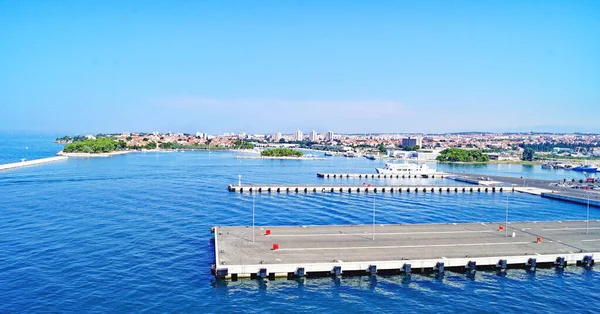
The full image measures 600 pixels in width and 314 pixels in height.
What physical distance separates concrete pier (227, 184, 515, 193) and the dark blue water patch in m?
10.1

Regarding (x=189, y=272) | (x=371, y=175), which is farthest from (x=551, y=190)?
(x=189, y=272)

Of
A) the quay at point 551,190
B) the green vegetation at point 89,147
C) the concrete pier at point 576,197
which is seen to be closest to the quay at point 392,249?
the concrete pier at point 576,197

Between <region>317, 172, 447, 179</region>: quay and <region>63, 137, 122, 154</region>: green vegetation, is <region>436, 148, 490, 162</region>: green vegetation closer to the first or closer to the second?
<region>317, 172, 447, 179</region>: quay

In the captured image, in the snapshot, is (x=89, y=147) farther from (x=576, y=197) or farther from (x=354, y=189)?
(x=576, y=197)

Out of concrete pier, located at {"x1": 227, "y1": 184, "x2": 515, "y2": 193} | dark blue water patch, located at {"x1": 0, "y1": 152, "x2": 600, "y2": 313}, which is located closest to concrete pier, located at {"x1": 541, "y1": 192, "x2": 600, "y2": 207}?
dark blue water patch, located at {"x1": 0, "y1": 152, "x2": 600, "y2": 313}

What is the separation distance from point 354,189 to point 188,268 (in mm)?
42335

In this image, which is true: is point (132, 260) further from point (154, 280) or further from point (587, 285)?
point (587, 285)

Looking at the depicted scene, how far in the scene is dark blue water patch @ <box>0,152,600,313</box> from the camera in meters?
22.6

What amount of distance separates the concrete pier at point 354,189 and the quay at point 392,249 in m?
28.1

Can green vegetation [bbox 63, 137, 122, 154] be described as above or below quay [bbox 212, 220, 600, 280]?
above

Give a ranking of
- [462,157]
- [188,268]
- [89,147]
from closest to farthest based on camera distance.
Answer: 1. [188,268]
2. [89,147]
3. [462,157]

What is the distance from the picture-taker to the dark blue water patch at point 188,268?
22.6 metres

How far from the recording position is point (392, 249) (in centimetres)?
2973

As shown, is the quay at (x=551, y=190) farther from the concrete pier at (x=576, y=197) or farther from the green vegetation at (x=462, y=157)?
the green vegetation at (x=462, y=157)
